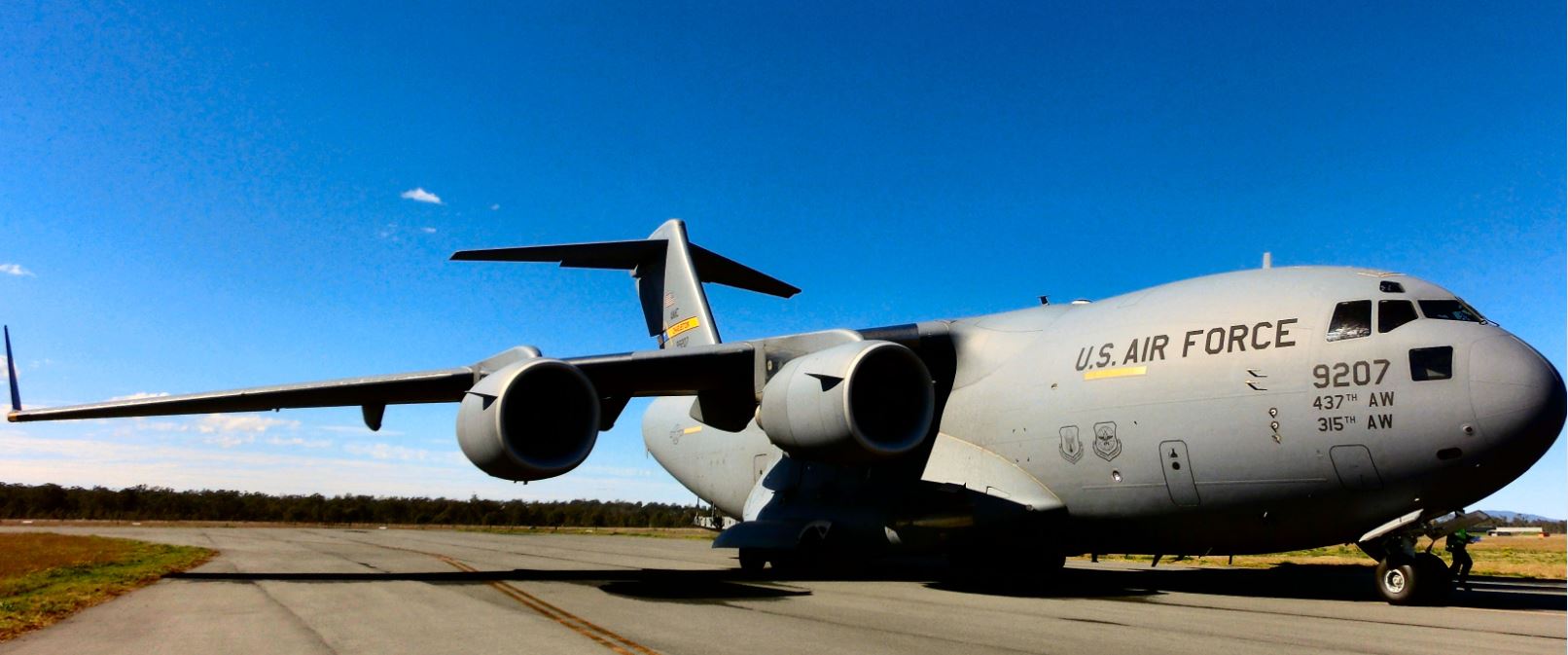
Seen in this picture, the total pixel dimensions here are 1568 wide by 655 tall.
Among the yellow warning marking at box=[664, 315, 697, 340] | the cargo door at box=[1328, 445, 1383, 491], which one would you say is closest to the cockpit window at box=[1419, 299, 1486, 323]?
the cargo door at box=[1328, 445, 1383, 491]

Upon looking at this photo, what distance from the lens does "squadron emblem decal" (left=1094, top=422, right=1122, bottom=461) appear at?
33.3 ft

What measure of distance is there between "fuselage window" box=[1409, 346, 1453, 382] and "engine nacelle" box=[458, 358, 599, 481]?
7.98m

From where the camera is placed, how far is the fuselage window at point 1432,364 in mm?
8430

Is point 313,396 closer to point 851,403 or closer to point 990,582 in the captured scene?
point 851,403

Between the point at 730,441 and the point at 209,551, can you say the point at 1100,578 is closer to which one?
the point at 730,441

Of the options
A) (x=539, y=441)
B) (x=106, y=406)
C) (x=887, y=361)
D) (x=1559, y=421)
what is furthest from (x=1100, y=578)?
(x=106, y=406)

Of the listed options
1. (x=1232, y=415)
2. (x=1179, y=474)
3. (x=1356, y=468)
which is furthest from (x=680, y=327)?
(x=1356, y=468)

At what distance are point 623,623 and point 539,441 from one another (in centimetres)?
353

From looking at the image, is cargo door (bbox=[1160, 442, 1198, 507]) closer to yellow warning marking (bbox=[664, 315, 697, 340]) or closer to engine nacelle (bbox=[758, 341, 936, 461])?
engine nacelle (bbox=[758, 341, 936, 461])

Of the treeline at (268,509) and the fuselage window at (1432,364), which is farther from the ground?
the fuselage window at (1432,364)

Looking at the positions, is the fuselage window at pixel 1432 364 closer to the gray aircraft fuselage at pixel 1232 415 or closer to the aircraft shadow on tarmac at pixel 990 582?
the gray aircraft fuselage at pixel 1232 415

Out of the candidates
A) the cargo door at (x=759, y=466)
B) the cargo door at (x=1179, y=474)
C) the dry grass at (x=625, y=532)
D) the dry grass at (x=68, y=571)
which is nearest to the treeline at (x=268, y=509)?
the dry grass at (x=625, y=532)

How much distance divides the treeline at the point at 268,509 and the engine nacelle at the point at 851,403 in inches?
1772

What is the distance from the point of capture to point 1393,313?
8.95m
